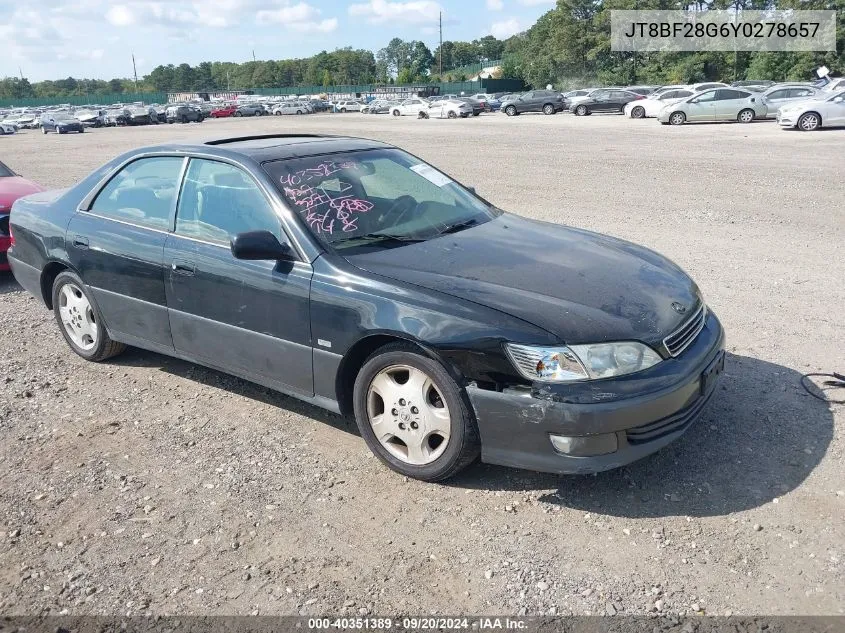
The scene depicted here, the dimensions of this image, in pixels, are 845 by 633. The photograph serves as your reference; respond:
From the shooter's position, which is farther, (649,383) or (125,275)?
(125,275)

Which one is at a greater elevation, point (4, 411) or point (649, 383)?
point (649, 383)

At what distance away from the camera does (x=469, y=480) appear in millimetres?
3736

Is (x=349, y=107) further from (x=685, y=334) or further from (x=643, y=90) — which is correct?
(x=685, y=334)

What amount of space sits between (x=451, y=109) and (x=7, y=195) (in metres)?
40.2

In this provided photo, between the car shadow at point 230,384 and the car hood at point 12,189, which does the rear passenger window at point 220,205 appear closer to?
the car shadow at point 230,384

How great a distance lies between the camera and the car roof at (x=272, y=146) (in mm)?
4465

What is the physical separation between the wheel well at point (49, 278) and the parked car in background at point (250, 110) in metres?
64.8

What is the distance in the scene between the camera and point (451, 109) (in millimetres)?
45938

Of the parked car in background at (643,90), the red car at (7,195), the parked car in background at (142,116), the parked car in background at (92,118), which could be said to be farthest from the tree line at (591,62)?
the red car at (7,195)

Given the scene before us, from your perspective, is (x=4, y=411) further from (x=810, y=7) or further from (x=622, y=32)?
(x=622, y=32)

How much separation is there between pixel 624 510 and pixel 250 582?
170 centimetres

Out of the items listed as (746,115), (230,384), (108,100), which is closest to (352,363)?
(230,384)

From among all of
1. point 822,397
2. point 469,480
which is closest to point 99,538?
point 469,480

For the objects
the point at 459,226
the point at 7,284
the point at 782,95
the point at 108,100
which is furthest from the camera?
the point at 108,100
